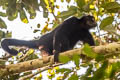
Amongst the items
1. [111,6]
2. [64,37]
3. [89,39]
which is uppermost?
[111,6]

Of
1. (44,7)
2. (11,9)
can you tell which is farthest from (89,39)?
(11,9)

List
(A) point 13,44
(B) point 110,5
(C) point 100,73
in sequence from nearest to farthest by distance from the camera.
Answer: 1. (C) point 100,73
2. (B) point 110,5
3. (A) point 13,44

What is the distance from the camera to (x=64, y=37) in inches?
130

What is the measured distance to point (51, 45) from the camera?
3428 millimetres

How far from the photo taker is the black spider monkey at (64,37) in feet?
10.4

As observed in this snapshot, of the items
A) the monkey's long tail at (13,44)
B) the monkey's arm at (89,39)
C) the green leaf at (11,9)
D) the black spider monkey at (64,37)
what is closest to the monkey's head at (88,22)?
the black spider monkey at (64,37)

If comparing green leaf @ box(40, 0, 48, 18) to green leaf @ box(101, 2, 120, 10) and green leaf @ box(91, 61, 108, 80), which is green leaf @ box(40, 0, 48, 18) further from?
green leaf @ box(91, 61, 108, 80)

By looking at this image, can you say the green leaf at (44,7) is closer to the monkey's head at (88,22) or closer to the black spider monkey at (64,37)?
the black spider monkey at (64,37)

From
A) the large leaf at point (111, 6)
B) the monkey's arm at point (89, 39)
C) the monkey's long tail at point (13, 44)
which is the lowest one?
the monkey's arm at point (89, 39)

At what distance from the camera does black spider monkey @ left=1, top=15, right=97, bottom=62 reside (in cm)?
317

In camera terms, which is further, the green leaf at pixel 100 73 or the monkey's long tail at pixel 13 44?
the monkey's long tail at pixel 13 44

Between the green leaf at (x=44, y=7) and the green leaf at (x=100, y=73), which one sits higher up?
the green leaf at (x=44, y=7)

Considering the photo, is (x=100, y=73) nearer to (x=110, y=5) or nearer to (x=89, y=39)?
(x=110, y=5)

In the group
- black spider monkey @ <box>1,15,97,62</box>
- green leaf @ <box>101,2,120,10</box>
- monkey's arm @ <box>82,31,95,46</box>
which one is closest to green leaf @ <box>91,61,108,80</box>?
green leaf @ <box>101,2,120,10</box>
